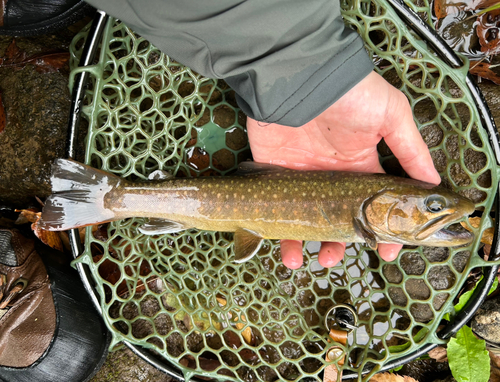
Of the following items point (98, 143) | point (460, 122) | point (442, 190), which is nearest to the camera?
point (442, 190)

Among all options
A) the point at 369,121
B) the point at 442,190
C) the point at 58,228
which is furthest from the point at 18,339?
the point at 442,190

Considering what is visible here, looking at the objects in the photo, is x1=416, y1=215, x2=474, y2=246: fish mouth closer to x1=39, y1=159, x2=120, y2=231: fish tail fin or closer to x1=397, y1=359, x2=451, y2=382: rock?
x1=397, y1=359, x2=451, y2=382: rock

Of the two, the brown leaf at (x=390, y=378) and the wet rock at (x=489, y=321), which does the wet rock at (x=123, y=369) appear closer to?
the brown leaf at (x=390, y=378)

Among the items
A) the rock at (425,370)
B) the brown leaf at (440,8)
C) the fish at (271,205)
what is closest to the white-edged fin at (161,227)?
the fish at (271,205)

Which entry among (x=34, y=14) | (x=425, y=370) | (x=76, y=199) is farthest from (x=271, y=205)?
(x=34, y=14)

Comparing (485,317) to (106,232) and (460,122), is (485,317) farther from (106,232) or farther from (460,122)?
(106,232)

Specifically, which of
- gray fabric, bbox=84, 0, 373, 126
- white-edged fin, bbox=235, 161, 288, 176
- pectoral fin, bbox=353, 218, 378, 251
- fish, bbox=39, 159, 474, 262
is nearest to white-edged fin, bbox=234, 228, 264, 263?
Answer: fish, bbox=39, 159, 474, 262
